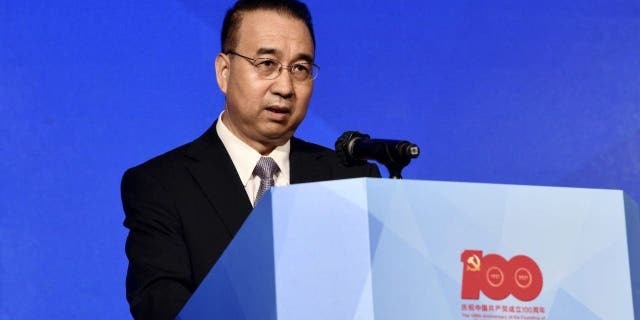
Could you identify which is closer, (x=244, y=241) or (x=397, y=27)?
(x=244, y=241)

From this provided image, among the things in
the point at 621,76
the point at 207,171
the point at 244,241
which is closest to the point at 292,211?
the point at 244,241

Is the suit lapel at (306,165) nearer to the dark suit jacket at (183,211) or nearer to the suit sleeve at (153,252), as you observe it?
the dark suit jacket at (183,211)

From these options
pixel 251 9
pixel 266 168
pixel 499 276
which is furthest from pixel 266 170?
pixel 499 276

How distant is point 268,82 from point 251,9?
0.22m

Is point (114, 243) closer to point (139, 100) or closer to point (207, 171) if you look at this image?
point (139, 100)

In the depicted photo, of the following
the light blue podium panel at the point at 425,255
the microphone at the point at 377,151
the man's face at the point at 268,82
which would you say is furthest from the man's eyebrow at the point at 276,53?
the light blue podium panel at the point at 425,255

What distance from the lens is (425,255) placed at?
1183 mm

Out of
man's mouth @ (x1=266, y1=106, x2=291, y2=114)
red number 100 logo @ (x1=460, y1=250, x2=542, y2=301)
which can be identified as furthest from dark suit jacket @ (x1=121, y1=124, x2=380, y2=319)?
red number 100 logo @ (x1=460, y1=250, x2=542, y2=301)

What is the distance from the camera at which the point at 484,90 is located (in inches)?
125

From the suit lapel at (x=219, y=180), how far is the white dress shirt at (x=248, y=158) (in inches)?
1.1

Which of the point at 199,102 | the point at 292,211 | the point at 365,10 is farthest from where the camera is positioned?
the point at 365,10

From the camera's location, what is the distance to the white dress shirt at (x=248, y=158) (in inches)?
86.5

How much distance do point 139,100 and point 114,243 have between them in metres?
0.43

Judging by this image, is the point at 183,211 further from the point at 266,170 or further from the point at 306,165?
the point at 306,165
